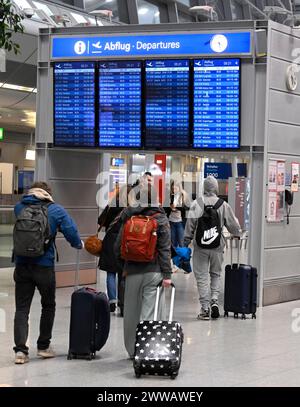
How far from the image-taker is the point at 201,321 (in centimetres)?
966

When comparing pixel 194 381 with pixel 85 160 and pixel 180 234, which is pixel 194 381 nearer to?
pixel 85 160

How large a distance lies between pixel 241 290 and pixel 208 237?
79 centimetres

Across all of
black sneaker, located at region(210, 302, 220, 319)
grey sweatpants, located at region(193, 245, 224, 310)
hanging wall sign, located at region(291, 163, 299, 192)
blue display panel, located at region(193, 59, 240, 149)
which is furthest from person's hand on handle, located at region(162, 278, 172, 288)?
hanging wall sign, located at region(291, 163, 299, 192)

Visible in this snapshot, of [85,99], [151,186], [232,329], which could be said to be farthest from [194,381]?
[85,99]

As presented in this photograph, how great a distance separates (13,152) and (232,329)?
78.9 feet

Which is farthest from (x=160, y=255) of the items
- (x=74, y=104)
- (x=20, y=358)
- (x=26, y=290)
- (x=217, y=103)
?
(x=74, y=104)

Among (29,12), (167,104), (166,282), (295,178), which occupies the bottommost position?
(166,282)

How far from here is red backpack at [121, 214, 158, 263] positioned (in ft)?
22.5

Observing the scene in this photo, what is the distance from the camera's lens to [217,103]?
1084 centimetres

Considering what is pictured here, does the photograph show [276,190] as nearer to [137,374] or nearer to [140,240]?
[140,240]

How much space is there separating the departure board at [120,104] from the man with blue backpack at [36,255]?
13.9ft

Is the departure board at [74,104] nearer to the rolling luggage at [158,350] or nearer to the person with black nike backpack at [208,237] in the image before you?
the person with black nike backpack at [208,237]

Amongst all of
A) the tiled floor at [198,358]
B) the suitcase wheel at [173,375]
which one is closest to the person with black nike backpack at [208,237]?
the tiled floor at [198,358]

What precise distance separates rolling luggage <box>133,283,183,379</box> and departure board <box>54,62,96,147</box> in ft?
17.6
